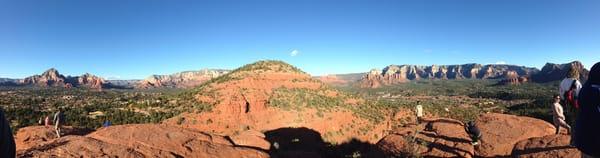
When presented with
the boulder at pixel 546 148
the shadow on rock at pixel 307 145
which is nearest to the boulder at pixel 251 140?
the shadow on rock at pixel 307 145

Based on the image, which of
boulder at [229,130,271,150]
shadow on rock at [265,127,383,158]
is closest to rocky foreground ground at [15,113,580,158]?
boulder at [229,130,271,150]

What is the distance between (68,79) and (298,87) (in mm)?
186165

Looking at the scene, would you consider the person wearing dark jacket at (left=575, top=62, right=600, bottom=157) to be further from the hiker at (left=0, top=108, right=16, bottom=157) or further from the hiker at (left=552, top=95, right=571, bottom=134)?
the hiker at (left=552, top=95, right=571, bottom=134)

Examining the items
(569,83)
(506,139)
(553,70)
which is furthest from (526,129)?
(553,70)

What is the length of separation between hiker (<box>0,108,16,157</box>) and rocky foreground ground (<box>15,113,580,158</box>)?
28.5 ft

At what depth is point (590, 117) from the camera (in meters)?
4.63

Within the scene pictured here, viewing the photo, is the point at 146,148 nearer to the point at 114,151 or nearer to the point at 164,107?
the point at 114,151

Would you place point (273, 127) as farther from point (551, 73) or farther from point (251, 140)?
point (551, 73)

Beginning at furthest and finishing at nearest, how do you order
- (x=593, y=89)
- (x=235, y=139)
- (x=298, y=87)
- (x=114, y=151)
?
(x=298, y=87) < (x=235, y=139) < (x=114, y=151) < (x=593, y=89)

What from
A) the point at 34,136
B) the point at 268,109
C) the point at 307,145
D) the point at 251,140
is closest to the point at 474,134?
the point at 251,140

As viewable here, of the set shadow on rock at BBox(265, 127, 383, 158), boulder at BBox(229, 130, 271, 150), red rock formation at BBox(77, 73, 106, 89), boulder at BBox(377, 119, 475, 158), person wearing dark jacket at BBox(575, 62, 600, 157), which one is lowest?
shadow on rock at BBox(265, 127, 383, 158)

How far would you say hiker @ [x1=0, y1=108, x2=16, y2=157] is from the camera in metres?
2.86

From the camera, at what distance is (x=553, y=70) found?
6658 inches

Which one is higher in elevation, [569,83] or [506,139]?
[569,83]
